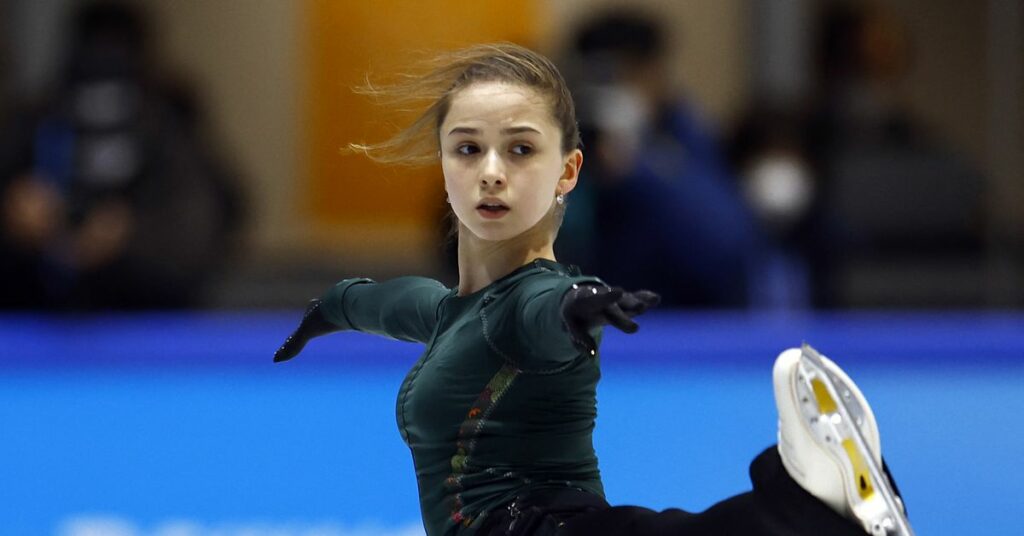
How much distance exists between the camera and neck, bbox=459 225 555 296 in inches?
67.6

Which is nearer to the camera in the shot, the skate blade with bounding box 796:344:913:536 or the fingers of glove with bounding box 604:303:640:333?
the fingers of glove with bounding box 604:303:640:333

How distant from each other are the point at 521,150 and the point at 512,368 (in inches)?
9.3

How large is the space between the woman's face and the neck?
0.06 feet

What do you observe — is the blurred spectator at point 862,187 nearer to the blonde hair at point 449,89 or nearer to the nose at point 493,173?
the blonde hair at point 449,89

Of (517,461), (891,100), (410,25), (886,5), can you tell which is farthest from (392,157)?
(886,5)

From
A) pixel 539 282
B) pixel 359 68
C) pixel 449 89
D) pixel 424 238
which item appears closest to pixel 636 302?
pixel 539 282

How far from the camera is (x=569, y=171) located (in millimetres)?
1757

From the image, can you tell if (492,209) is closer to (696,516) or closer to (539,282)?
(539,282)

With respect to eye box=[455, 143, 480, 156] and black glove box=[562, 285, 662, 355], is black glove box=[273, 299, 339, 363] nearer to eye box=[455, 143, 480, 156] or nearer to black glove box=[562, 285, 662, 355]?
eye box=[455, 143, 480, 156]

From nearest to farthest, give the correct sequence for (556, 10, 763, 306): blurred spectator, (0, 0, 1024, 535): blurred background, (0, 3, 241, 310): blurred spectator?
1. (0, 0, 1024, 535): blurred background
2. (556, 10, 763, 306): blurred spectator
3. (0, 3, 241, 310): blurred spectator

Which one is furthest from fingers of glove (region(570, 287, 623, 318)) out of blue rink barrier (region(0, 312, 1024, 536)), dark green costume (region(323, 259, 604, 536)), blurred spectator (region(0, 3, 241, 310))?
blurred spectator (region(0, 3, 241, 310))

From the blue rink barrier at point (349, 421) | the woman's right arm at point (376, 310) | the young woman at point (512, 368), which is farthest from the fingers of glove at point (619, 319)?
the blue rink barrier at point (349, 421)

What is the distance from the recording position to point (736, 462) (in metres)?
2.99

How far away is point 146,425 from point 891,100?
113 inches
